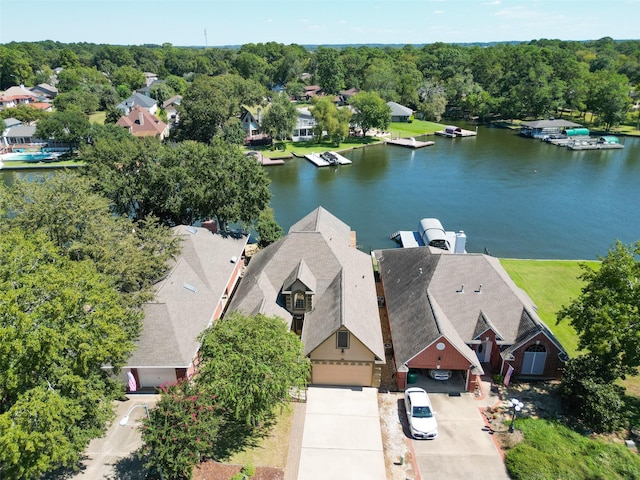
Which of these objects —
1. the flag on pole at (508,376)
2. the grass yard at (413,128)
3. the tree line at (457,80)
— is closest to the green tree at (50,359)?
the flag on pole at (508,376)

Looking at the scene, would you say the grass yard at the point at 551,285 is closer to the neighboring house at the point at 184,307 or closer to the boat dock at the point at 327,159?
the neighboring house at the point at 184,307

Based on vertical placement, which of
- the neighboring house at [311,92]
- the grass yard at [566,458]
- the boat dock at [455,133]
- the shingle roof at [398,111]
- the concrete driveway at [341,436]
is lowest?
the concrete driveway at [341,436]

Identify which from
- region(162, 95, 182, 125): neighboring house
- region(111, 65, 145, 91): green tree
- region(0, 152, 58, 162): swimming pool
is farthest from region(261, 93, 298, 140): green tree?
region(111, 65, 145, 91): green tree

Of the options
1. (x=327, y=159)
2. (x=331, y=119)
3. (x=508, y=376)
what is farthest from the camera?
(x=331, y=119)

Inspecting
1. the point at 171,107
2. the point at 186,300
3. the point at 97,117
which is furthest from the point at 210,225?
the point at 97,117

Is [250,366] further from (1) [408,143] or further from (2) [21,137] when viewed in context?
(2) [21,137]

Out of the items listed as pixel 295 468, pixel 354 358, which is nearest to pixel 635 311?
pixel 354 358

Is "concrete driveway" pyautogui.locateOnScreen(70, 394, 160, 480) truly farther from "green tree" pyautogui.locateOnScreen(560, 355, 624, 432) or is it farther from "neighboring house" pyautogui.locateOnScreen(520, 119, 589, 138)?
"neighboring house" pyautogui.locateOnScreen(520, 119, 589, 138)
